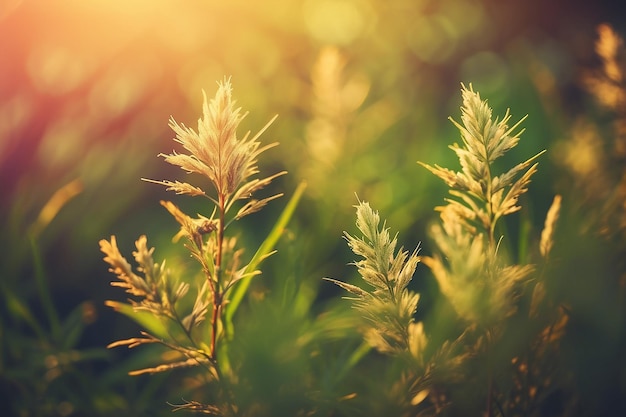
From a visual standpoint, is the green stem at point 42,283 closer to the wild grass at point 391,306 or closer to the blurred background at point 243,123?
the blurred background at point 243,123

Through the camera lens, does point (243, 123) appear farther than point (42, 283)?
Yes

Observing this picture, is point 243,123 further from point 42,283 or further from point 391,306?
point 391,306

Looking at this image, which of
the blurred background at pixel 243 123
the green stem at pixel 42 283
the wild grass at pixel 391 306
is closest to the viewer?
the wild grass at pixel 391 306

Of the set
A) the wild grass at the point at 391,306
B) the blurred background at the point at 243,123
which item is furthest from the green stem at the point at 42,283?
the wild grass at the point at 391,306

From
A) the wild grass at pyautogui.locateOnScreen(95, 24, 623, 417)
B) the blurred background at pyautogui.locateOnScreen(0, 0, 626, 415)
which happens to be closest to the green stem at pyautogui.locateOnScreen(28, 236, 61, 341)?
the blurred background at pyautogui.locateOnScreen(0, 0, 626, 415)

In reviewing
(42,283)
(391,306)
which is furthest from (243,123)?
(391,306)

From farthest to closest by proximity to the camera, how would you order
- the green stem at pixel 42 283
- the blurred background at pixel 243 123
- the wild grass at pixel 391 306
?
the blurred background at pixel 243 123
the green stem at pixel 42 283
the wild grass at pixel 391 306

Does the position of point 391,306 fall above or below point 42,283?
below

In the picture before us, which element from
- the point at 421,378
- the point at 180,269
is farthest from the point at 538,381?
the point at 180,269
